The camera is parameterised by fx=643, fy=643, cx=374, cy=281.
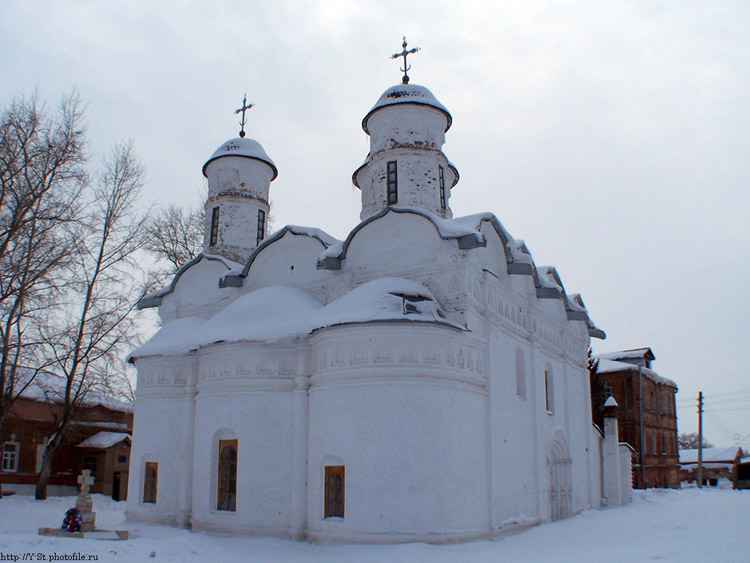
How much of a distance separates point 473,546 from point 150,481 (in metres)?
6.53

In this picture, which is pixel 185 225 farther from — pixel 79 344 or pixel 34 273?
Answer: pixel 34 273

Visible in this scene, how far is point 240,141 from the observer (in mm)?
16062

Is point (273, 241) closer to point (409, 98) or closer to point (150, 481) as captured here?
point (409, 98)

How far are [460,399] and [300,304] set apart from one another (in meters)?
3.29

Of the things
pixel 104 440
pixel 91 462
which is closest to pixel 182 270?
pixel 104 440

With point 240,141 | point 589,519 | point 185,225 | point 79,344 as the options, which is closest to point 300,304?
point 240,141

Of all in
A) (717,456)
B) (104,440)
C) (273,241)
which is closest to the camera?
(273,241)

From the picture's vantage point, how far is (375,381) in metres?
9.70

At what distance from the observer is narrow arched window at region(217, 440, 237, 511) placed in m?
10.9

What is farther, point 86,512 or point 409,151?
point 409,151

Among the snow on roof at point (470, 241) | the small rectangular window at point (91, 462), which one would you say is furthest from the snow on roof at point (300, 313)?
the small rectangular window at point (91, 462)

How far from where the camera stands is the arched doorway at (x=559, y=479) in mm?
13000

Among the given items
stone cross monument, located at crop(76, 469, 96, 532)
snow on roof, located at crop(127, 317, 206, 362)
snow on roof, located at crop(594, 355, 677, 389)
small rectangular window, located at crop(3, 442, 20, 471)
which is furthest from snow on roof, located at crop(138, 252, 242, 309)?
snow on roof, located at crop(594, 355, 677, 389)

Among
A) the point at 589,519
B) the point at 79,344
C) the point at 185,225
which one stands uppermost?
the point at 185,225
